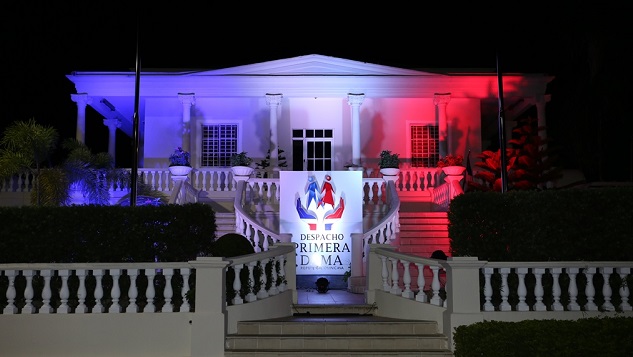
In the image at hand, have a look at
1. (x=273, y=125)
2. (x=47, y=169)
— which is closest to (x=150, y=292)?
(x=47, y=169)

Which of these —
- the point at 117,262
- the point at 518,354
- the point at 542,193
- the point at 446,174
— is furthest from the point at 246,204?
the point at 518,354

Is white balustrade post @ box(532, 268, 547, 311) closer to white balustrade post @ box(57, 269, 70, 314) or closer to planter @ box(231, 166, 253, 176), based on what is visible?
white balustrade post @ box(57, 269, 70, 314)

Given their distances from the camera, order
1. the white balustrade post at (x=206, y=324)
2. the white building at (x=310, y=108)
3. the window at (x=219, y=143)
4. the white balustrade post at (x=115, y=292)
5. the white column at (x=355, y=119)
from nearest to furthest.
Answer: the white balustrade post at (x=206, y=324) → the white balustrade post at (x=115, y=292) → the white column at (x=355, y=119) → the white building at (x=310, y=108) → the window at (x=219, y=143)

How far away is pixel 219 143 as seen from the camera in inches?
1026

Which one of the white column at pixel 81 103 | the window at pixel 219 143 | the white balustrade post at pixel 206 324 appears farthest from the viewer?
the window at pixel 219 143

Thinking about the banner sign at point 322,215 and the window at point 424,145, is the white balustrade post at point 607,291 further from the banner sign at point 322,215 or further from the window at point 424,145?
the window at point 424,145

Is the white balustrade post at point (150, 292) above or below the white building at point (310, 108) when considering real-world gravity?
below

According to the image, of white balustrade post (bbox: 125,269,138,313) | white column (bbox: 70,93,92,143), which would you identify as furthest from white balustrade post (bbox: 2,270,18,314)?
white column (bbox: 70,93,92,143)

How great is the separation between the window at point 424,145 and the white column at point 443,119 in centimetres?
118

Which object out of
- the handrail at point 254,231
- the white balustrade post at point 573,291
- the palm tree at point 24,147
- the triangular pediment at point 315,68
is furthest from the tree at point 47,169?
the white balustrade post at point 573,291

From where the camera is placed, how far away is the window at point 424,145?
26031mm

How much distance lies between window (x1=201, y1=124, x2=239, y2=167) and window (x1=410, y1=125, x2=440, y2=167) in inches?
251

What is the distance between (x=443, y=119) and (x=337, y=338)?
15155 millimetres

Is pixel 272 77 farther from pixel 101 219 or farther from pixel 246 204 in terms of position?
pixel 101 219
